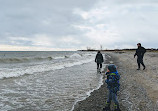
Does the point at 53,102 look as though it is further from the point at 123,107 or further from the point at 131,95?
the point at 131,95

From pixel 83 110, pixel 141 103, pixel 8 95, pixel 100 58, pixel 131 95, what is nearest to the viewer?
pixel 83 110

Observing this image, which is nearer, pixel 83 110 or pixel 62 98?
pixel 83 110

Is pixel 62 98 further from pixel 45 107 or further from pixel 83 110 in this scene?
pixel 83 110

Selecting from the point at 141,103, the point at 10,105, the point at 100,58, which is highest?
the point at 100,58

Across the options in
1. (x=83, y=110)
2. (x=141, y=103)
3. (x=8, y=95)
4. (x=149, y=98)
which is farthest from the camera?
(x=8, y=95)

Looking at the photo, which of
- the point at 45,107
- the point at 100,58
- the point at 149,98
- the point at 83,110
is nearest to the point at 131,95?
the point at 149,98

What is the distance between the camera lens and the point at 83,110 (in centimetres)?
444

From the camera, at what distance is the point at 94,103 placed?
501 centimetres

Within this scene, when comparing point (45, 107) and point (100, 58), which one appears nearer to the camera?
point (45, 107)

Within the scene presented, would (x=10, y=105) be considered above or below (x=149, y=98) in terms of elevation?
below

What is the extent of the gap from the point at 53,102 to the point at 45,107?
0.52m

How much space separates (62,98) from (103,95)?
5.76 feet

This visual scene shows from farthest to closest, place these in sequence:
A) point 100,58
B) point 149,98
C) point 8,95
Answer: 1. point 100,58
2. point 8,95
3. point 149,98

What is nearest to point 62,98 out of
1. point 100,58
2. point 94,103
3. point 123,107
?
point 94,103
